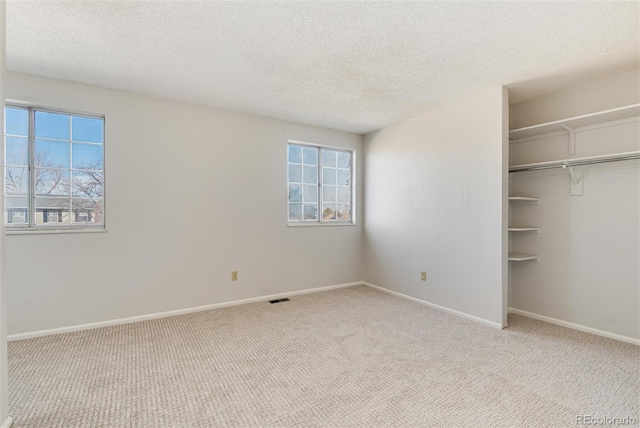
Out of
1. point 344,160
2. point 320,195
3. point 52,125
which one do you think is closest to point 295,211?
point 320,195

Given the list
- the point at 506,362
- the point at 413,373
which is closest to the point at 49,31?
the point at 413,373

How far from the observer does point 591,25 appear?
1956mm

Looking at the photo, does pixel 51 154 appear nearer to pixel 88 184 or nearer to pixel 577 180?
pixel 88 184

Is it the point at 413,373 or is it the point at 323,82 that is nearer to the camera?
the point at 413,373

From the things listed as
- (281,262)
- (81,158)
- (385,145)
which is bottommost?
(281,262)

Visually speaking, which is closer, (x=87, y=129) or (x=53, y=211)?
(x=53, y=211)

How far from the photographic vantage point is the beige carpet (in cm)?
168

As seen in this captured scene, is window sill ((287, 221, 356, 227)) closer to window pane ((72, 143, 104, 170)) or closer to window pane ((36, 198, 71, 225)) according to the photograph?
window pane ((72, 143, 104, 170))

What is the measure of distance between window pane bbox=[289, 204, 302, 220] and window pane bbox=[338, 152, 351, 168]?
98 centimetres

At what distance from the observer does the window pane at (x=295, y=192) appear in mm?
4234

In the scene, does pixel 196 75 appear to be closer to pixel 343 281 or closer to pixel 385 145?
pixel 385 145

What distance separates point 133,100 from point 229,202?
144 centimetres

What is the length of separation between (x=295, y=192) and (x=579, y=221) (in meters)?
3.19

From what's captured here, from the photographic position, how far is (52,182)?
9.46ft
